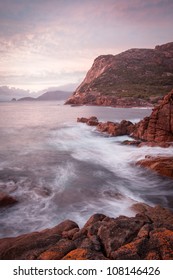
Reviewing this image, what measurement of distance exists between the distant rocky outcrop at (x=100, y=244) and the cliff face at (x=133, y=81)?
58563 mm

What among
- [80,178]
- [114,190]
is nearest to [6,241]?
[114,190]

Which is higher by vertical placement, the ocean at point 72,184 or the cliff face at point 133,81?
the cliff face at point 133,81

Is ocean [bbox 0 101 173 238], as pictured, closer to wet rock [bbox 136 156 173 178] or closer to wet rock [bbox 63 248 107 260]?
wet rock [bbox 136 156 173 178]

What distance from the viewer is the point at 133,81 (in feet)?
290

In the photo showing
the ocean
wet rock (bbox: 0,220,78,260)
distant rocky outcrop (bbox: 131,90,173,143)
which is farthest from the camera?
distant rocky outcrop (bbox: 131,90,173,143)

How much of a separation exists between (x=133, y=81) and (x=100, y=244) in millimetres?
90248

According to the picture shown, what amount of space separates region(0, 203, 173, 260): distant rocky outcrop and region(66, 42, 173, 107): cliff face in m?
58.6

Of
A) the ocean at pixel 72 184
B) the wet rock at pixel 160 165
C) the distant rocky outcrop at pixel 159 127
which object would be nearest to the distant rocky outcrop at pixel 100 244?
the ocean at pixel 72 184

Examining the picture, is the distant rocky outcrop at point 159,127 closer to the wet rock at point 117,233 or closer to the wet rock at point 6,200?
the wet rock at point 6,200

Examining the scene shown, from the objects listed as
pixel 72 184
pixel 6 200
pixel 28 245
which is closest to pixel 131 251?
pixel 28 245

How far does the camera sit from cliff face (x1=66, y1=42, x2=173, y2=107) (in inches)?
2641

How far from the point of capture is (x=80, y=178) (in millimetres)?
10242

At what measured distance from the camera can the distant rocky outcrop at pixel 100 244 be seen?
320 centimetres

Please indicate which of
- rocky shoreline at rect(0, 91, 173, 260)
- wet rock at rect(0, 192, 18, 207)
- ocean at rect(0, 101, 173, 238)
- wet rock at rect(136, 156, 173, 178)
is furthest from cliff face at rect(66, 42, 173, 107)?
rocky shoreline at rect(0, 91, 173, 260)
